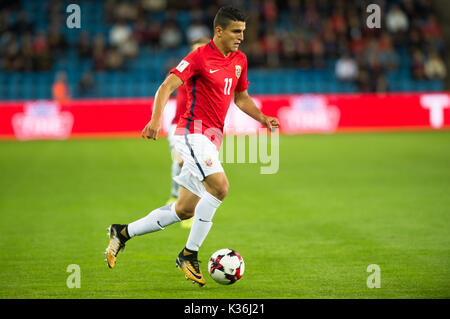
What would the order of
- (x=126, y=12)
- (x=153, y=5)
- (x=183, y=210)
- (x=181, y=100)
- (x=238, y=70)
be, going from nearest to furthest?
(x=183, y=210)
(x=238, y=70)
(x=181, y=100)
(x=126, y=12)
(x=153, y=5)

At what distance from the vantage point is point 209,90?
5938mm

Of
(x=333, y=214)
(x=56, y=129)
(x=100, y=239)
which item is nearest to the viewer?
(x=100, y=239)

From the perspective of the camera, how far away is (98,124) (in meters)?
22.3

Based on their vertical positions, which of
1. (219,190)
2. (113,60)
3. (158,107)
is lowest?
(219,190)

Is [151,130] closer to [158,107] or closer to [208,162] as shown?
[158,107]

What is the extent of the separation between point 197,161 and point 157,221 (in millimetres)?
697

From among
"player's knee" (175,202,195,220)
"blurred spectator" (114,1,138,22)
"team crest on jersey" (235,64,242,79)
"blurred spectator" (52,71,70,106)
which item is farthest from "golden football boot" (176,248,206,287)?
"blurred spectator" (114,1,138,22)

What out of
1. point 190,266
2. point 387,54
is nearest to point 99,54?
point 387,54

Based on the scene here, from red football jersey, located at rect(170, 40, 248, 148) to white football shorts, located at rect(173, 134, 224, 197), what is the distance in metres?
0.08

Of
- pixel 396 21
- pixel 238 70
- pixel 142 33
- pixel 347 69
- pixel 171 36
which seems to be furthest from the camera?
pixel 396 21

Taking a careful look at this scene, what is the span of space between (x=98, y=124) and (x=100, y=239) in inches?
589

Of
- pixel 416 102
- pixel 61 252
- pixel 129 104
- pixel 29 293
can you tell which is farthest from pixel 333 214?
pixel 416 102

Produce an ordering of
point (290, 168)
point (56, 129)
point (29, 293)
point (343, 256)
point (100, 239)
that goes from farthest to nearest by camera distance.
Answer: point (56, 129)
point (290, 168)
point (100, 239)
point (343, 256)
point (29, 293)
